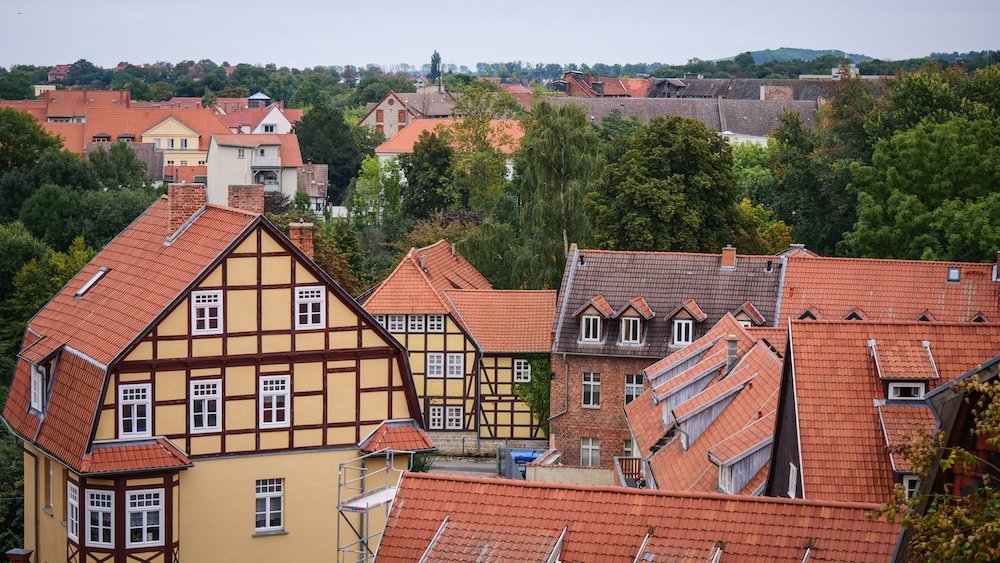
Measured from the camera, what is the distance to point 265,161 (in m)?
120

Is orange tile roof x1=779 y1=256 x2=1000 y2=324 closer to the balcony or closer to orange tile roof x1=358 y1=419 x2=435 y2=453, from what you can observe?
orange tile roof x1=358 y1=419 x2=435 y2=453

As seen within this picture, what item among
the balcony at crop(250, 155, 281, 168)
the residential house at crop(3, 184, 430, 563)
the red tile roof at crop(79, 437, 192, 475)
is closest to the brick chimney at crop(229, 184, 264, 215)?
the residential house at crop(3, 184, 430, 563)

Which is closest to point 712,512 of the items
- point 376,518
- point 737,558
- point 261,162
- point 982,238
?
point 737,558

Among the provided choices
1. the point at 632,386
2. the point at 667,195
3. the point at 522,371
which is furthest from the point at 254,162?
the point at 632,386

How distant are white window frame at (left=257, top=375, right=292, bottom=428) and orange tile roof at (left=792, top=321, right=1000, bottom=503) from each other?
1115 cm

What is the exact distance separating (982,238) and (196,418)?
33261 mm

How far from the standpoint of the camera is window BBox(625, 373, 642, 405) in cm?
5116

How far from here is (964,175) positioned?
60.8 metres

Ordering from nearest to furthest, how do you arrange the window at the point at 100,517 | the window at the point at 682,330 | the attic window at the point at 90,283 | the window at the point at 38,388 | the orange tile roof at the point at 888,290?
the window at the point at 100,517
the window at the point at 38,388
the attic window at the point at 90,283
the orange tile roof at the point at 888,290
the window at the point at 682,330

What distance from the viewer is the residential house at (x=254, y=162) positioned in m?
118

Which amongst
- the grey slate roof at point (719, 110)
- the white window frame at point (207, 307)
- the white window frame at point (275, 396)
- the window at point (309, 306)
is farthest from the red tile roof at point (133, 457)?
the grey slate roof at point (719, 110)

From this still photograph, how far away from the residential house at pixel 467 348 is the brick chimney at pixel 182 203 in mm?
18502

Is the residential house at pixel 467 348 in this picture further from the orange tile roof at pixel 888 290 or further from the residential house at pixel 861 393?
the residential house at pixel 861 393

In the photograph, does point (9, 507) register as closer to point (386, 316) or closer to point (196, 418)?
point (196, 418)
